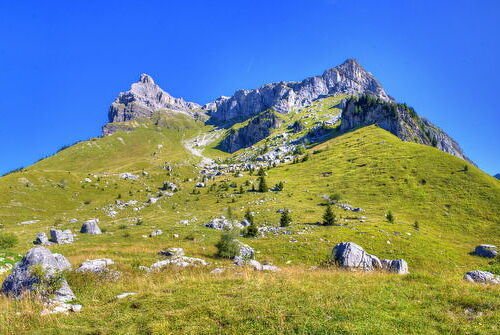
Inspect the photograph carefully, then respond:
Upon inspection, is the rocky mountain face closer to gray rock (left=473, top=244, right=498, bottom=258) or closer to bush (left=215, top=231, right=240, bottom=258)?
gray rock (left=473, top=244, right=498, bottom=258)

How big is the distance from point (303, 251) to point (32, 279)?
24.7 meters

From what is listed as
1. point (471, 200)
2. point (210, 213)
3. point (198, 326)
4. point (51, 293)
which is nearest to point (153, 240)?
point (210, 213)

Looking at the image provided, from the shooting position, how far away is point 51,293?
11539 mm

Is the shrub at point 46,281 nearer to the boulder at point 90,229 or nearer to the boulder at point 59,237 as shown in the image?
the boulder at point 59,237

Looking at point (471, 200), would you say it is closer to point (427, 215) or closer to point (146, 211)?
point (427, 215)

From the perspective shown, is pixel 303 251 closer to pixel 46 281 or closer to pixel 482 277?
pixel 482 277

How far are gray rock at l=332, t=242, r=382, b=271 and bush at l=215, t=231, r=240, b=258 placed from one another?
33.6 ft

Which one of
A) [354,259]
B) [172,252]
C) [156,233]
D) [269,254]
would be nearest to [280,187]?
[156,233]

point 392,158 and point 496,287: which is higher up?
point 392,158

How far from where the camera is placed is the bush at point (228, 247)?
82.6 ft

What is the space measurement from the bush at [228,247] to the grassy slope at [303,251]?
4.91 feet

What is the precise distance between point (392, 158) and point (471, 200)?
34.7 meters

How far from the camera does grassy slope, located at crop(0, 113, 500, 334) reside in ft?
29.0

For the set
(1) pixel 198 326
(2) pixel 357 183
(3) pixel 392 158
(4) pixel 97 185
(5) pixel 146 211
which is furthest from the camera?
(4) pixel 97 185
